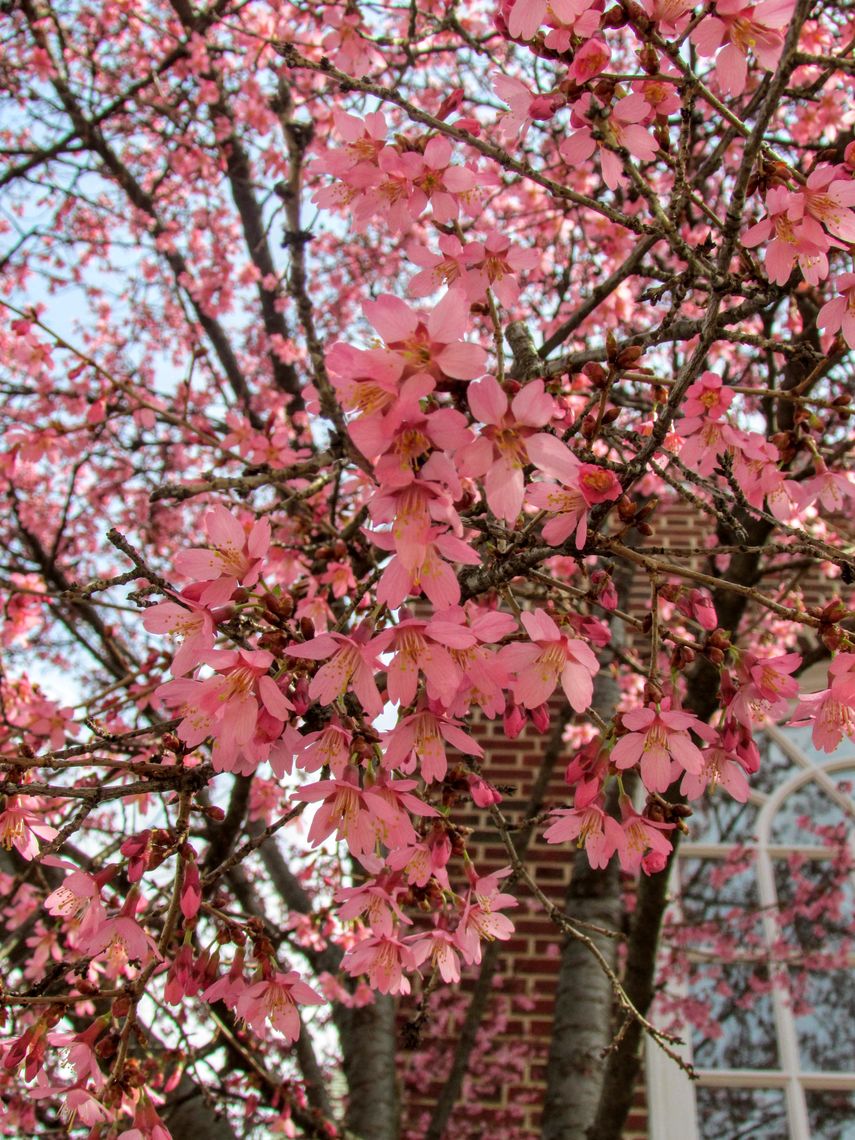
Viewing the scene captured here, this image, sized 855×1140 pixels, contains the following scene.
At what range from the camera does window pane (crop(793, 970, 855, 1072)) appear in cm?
371

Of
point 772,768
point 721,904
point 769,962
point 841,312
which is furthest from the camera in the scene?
point 772,768

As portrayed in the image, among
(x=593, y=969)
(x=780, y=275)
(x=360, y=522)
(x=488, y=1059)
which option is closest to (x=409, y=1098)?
(x=488, y=1059)

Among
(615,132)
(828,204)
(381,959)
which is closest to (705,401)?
(828,204)

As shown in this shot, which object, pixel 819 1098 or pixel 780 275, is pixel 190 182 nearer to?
pixel 780 275

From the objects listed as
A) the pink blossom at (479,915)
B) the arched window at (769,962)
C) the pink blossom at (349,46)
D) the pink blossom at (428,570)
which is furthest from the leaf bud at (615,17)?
the arched window at (769,962)

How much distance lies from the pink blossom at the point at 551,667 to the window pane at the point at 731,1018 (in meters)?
3.32

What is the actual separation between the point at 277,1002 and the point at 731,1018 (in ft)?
10.7

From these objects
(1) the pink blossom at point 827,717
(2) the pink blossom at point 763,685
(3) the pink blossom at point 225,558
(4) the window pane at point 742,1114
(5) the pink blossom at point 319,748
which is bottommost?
(4) the window pane at point 742,1114

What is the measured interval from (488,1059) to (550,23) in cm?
373

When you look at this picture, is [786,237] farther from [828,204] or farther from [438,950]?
[438,950]

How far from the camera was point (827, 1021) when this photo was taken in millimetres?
3859

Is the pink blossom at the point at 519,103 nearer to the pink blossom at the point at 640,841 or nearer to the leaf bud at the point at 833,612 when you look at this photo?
the leaf bud at the point at 833,612

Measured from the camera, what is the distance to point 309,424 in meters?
3.79

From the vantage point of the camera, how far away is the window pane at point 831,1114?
3518mm
